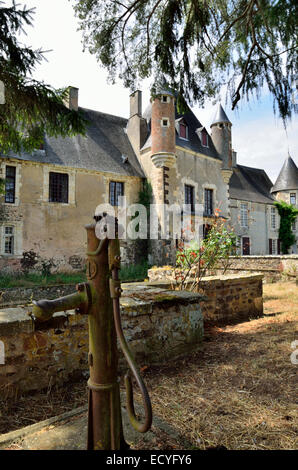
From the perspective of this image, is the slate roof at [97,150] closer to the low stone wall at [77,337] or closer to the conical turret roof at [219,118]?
the conical turret roof at [219,118]

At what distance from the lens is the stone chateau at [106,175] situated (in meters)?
14.7

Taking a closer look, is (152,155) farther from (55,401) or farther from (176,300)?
(55,401)

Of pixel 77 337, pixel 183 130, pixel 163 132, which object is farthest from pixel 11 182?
pixel 77 337

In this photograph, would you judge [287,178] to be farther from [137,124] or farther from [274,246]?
[137,124]

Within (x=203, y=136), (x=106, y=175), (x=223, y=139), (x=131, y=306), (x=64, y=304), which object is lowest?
(x=131, y=306)

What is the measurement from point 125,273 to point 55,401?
13778 mm

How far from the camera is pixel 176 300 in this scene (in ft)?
11.6

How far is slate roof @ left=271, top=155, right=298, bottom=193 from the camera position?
90.3 ft

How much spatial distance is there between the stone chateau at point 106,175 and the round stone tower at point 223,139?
7 centimetres

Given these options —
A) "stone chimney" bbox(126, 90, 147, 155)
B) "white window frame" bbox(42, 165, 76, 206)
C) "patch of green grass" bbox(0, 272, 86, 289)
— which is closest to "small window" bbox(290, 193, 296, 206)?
"stone chimney" bbox(126, 90, 147, 155)

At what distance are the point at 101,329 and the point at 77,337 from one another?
1.50m

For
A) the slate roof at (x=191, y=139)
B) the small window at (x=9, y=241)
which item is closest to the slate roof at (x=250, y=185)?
the slate roof at (x=191, y=139)

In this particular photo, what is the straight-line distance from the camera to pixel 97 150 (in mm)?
17719
